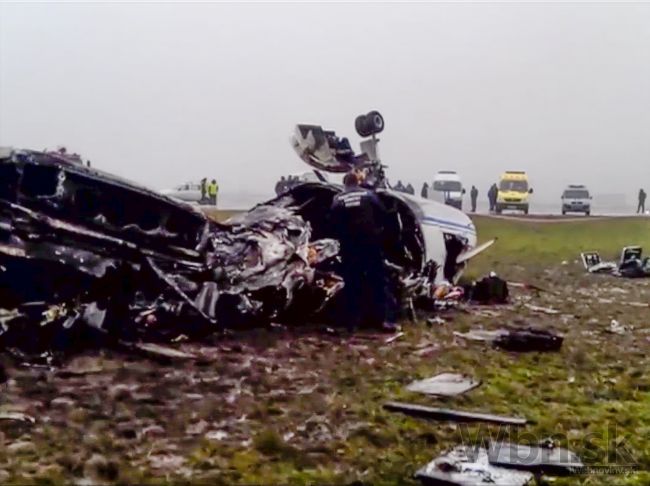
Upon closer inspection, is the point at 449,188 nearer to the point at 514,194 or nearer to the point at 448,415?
the point at 514,194

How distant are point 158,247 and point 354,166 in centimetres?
348

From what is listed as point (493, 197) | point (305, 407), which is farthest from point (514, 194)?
point (305, 407)

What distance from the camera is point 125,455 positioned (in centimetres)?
380

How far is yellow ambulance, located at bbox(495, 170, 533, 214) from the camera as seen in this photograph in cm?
3034

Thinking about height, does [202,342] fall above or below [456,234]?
below

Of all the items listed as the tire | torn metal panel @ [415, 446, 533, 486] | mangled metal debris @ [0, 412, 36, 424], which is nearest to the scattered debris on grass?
the tire

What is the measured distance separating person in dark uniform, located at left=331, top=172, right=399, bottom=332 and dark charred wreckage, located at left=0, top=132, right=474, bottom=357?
0.71ft

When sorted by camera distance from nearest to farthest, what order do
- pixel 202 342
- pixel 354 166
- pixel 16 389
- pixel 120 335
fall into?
pixel 16 389
pixel 120 335
pixel 202 342
pixel 354 166

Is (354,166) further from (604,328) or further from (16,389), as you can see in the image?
(16,389)

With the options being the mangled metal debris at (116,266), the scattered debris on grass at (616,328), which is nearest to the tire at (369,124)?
the mangled metal debris at (116,266)

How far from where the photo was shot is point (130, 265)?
20.9 feet

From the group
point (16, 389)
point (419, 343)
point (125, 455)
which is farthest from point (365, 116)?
point (125, 455)

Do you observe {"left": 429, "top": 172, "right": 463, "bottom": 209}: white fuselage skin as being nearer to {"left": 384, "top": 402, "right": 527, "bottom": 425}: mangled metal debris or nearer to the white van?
the white van

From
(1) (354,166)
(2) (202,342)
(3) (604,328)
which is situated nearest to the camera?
(2) (202,342)
